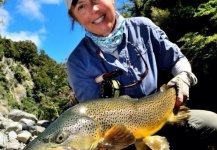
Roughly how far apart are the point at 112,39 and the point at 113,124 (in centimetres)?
100

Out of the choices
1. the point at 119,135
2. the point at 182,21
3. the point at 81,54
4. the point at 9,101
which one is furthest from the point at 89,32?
the point at 9,101

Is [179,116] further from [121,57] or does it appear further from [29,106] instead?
[29,106]

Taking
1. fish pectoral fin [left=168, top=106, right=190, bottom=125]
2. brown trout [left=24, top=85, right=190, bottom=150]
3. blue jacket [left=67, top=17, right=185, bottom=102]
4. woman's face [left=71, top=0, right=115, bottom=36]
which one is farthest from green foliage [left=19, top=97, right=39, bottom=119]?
brown trout [left=24, top=85, right=190, bottom=150]

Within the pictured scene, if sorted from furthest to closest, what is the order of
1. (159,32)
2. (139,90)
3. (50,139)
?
(159,32) < (139,90) < (50,139)

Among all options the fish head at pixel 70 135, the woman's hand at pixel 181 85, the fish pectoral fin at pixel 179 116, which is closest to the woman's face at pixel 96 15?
the woman's hand at pixel 181 85

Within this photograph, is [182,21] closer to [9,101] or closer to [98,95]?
[98,95]

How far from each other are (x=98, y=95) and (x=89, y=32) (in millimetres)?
596

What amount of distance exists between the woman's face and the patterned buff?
0.16 feet

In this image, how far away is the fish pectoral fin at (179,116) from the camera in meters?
3.09

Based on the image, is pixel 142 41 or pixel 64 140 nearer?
pixel 64 140

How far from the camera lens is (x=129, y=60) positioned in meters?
3.37

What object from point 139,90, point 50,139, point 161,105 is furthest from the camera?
point 139,90

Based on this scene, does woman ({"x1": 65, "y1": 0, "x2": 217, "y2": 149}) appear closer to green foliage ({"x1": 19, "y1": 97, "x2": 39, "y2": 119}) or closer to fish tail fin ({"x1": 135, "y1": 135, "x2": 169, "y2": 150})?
fish tail fin ({"x1": 135, "y1": 135, "x2": 169, "y2": 150})

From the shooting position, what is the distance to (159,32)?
3.55 metres
